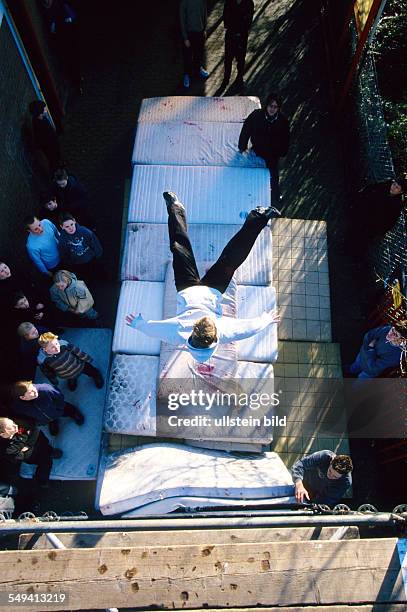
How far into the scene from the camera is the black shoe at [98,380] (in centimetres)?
590

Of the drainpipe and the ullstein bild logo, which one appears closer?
the ullstein bild logo

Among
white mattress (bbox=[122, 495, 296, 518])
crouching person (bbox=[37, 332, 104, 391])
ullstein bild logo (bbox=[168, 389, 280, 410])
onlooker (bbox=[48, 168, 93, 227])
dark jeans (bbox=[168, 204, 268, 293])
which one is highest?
onlooker (bbox=[48, 168, 93, 227])

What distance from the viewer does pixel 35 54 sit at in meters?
6.88

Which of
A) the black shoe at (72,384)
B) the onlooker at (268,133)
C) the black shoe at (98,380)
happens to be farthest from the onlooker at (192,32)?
the black shoe at (72,384)

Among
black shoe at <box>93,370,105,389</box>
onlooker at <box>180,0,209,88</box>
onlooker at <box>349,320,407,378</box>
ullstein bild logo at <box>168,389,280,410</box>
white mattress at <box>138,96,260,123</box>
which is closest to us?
onlooker at <box>349,320,407,378</box>

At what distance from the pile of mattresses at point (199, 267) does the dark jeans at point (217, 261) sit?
1.46ft

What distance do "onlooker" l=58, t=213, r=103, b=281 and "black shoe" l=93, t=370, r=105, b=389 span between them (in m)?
1.44

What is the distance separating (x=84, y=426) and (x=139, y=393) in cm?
102

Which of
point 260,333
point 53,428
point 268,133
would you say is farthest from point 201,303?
point 268,133

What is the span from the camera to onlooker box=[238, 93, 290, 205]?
6.16 metres

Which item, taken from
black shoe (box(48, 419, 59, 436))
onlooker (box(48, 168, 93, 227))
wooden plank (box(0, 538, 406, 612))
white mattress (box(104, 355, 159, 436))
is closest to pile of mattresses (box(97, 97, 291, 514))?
white mattress (box(104, 355, 159, 436))

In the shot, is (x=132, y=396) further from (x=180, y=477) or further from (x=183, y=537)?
(x=183, y=537)

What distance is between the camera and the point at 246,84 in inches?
336

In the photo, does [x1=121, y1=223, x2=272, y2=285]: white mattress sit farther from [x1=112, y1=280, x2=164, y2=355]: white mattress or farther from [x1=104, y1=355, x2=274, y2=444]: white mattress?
[x1=104, y1=355, x2=274, y2=444]: white mattress
